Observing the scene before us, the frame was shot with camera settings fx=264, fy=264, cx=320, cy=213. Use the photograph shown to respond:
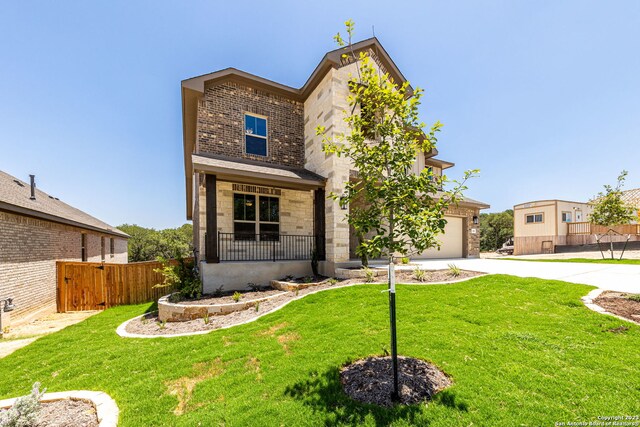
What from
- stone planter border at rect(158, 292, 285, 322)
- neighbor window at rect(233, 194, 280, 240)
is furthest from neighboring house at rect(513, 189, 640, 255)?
stone planter border at rect(158, 292, 285, 322)

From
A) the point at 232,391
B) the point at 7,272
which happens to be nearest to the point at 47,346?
the point at 7,272

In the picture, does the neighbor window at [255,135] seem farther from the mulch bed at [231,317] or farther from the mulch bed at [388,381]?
the mulch bed at [388,381]

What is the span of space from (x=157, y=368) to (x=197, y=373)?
79 cm

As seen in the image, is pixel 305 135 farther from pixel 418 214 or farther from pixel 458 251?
pixel 458 251

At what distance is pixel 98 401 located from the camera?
3328 mm

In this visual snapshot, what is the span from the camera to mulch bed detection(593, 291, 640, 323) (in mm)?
4504

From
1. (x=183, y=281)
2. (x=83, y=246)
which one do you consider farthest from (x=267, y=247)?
(x=83, y=246)

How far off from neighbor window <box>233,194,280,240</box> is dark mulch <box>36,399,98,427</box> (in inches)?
250

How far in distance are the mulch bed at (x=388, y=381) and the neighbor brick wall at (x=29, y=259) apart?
10.5 meters

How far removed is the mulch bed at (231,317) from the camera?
6160mm

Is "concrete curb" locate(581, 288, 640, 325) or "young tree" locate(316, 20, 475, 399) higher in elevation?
"young tree" locate(316, 20, 475, 399)

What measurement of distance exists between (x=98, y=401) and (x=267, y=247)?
692 centimetres

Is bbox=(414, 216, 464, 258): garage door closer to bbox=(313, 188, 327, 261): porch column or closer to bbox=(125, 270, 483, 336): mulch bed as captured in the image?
bbox=(125, 270, 483, 336): mulch bed

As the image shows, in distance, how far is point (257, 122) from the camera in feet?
35.8
